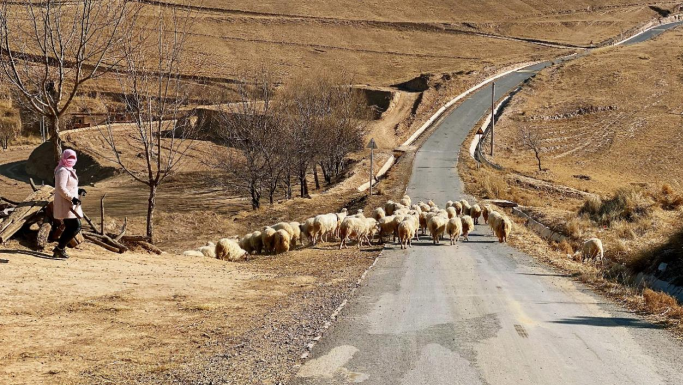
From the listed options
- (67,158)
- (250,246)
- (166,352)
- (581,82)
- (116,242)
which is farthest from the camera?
(581,82)

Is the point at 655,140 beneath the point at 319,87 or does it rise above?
beneath

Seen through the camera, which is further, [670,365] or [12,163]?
[12,163]

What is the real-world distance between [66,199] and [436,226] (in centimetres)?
1098

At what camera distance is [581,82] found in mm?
76812

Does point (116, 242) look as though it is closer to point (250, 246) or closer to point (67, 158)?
point (67, 158)

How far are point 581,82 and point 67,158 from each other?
73.6m

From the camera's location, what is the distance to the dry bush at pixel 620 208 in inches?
982

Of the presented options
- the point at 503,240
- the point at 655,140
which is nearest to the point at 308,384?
the point at 503,240

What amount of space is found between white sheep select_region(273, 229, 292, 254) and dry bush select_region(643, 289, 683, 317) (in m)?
10.0

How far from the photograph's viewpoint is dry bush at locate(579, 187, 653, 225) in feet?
81.8

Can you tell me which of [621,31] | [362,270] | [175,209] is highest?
[621,31]

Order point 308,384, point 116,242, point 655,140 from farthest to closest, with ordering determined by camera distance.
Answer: point 655,140, point 116,242, point 308,384

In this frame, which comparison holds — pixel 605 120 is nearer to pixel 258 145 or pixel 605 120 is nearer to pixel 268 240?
pixel 258 145

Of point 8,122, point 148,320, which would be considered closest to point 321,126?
point 148,320
